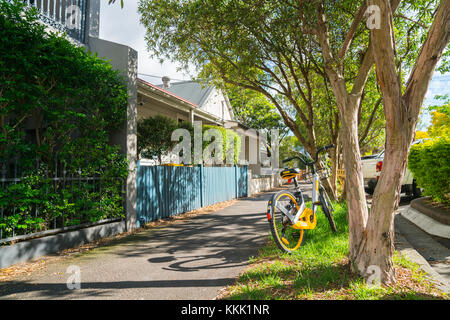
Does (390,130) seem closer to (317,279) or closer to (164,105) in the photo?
(317,279)

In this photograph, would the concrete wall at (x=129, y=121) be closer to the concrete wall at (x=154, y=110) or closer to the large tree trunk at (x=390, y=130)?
the concrete wall at (x=154, y=110)

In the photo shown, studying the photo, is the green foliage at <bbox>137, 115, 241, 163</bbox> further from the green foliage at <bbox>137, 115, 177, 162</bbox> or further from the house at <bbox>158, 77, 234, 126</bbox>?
the house at <bbox>158, 77, 234, 126</bbox>

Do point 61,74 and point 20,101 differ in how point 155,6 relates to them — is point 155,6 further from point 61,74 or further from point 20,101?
point 20,101

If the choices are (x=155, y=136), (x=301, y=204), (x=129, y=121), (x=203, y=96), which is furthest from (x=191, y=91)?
(x=301, y=204)

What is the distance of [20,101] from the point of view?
181 inches

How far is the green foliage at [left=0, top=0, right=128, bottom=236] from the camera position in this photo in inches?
167

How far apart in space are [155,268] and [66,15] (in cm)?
677

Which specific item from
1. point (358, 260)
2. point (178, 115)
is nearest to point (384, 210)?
point (358, 260)

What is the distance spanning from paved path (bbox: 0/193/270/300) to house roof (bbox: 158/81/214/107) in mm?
13621

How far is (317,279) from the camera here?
322cm

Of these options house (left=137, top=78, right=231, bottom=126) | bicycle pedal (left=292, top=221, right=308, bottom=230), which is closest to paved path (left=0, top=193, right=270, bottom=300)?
bicycle pedal (left=292, top=221, right=308, bottom=230)

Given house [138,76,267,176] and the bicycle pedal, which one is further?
house [138,76,267,176]

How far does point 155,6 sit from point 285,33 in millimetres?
3816
